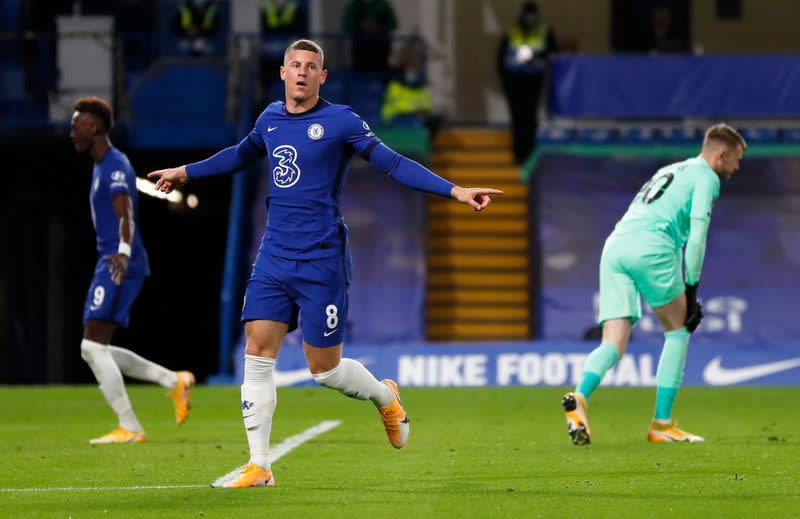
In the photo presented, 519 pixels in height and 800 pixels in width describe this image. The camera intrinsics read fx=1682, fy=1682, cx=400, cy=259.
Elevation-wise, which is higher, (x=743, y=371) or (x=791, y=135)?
(x=791, y=135)

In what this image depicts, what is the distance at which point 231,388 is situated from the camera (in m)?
19.5

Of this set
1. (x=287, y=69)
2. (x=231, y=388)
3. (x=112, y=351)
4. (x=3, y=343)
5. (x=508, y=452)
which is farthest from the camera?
(x=3, y=343)

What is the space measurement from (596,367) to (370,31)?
1416 cm

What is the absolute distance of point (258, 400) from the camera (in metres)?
8.58

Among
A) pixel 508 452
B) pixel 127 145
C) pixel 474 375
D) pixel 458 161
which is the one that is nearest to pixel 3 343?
pixel 127 145

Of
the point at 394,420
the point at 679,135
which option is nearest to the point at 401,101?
the point at 679,135

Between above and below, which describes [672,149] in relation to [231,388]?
above

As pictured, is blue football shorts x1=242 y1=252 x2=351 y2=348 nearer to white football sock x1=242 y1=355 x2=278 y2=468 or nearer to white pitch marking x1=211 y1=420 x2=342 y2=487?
white football sock x1=242 y1=355 x2=278 y2=468

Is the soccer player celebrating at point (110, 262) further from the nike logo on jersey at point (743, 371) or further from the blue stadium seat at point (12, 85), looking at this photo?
the blue stadium seat at point (12, 85)

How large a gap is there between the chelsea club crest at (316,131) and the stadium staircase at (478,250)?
1494 centimetres

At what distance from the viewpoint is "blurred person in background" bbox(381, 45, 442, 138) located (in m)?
23.8

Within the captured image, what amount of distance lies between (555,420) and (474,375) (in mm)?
6052

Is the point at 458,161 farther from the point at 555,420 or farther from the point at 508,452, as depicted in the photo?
the point at 508,452

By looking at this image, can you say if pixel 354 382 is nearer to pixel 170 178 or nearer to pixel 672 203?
pixel 170 178
